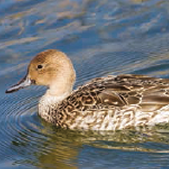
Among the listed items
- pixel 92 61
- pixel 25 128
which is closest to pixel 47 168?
pixel 25 128

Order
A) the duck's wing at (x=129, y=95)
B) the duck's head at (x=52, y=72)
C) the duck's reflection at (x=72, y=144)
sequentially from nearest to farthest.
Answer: the duck's reflection at (x=72, y=144), the duck's wing at (x=129, y=95), the duck's head at (x=52, y=72)

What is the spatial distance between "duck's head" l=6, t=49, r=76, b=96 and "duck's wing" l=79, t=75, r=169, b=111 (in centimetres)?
46

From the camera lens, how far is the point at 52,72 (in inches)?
381

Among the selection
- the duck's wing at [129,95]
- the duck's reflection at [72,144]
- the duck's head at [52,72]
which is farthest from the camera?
the duck's head at [52,72]

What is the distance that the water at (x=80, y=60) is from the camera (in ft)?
27.5

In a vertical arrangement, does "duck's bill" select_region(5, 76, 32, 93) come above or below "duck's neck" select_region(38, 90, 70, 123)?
above

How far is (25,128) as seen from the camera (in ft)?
31.0

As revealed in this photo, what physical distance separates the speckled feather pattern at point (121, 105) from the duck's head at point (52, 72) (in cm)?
40

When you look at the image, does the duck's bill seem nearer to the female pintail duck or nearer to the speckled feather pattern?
the female pintail duck

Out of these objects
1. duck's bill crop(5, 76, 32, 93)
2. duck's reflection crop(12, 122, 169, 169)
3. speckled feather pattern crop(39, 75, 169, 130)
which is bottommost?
duck's reflection crop(12, 122, 169, 169)

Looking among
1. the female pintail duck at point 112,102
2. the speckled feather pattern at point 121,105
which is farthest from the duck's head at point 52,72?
the speckled feather pattern at point 121,105

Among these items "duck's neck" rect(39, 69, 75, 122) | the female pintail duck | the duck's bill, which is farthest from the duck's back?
the duck's bill

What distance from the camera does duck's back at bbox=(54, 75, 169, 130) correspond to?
923 cm

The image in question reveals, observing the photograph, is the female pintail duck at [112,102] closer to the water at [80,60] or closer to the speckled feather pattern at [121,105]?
the speckled feather pattern at [121,105]
